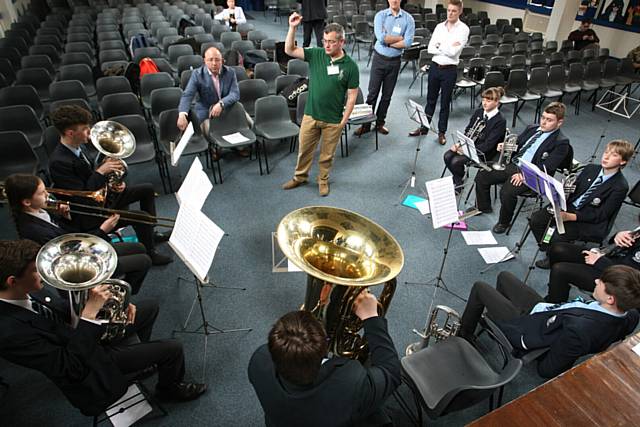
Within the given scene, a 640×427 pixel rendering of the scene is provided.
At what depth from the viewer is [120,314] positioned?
2.41m

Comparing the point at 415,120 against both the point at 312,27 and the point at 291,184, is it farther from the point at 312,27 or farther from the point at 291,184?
the point at 312,27

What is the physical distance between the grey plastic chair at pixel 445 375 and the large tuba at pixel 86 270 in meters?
1.79

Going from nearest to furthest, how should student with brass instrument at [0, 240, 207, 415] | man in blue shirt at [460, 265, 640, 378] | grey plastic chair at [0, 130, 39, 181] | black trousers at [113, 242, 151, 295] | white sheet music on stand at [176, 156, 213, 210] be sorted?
student with brass instrument at [0, 240, 207, 415]
man in blue shirt at [460, 265, 640, 378]
white sheet music on stand at [176, 156, 213, 210]
black trousers at [113, 242, 151, 295]
grey plastic chair at [0, 130, 39, 181]

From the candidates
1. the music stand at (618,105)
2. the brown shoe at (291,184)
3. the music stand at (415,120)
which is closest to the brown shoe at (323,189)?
the brown shoe at (291,184)

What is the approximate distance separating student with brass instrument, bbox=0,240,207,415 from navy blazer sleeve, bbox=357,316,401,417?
1343mm

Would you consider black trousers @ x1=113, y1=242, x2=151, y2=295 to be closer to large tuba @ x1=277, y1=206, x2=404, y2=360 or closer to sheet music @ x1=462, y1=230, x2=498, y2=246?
large tuba @ x1=277, y1=206, x2=404, y2=360

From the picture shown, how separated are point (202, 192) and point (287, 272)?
1.27 meters

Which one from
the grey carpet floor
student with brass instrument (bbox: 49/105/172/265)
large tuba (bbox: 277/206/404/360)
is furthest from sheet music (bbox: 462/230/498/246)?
student with brass instrument (bbox: 49/105/172/265)

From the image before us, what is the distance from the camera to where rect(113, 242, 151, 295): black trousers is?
320 centimetres

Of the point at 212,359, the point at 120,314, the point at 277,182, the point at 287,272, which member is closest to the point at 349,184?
the point at 277,182

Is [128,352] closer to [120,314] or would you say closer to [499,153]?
[120,314]

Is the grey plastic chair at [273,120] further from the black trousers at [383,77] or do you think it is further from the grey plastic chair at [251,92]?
the black trousers at [383,77]

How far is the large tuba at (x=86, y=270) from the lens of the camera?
7.40ft

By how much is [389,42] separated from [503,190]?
112 inches
